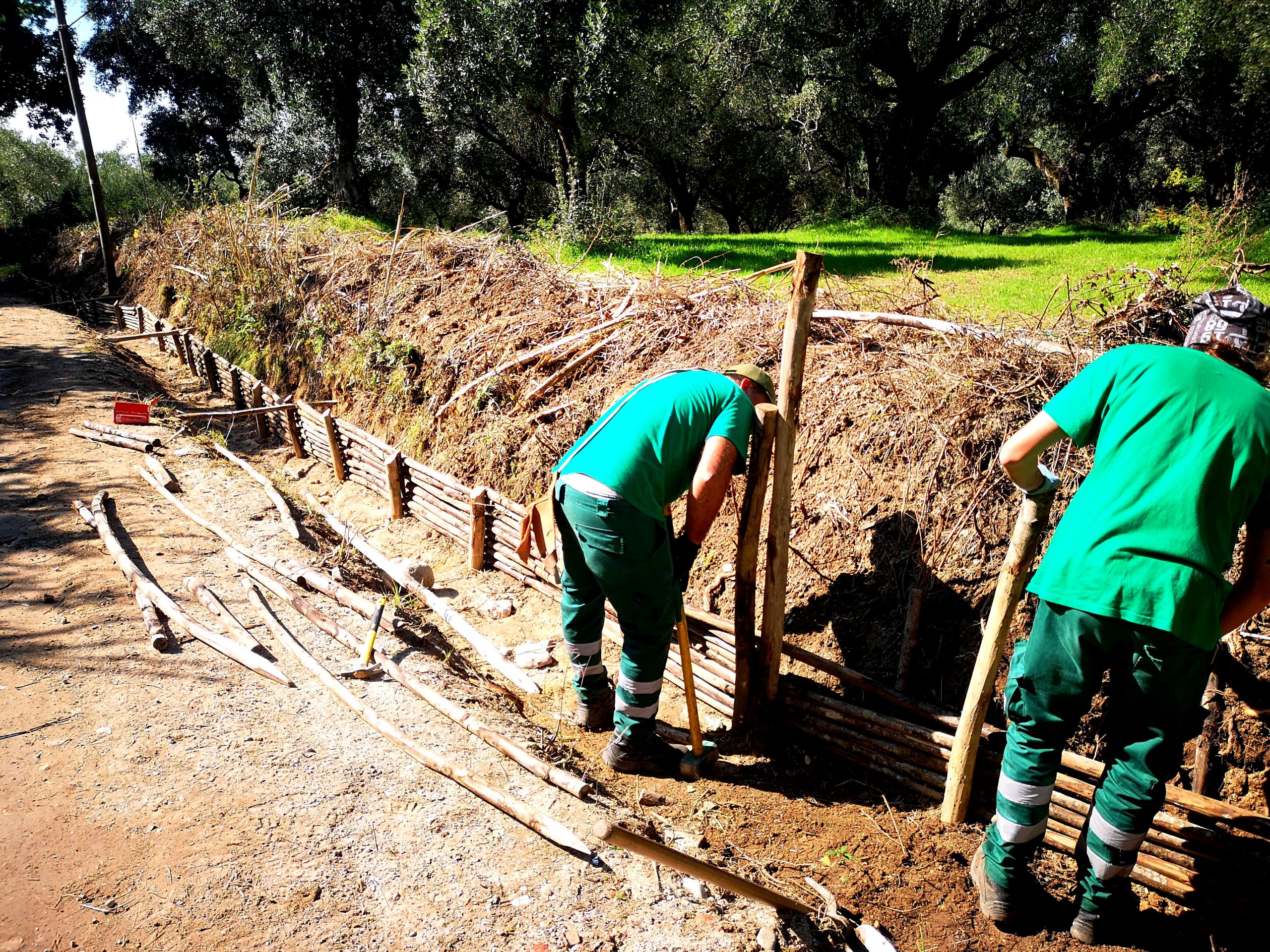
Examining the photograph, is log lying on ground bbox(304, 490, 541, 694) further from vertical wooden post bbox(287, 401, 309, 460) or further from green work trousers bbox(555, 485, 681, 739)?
vertical wooden post bbox(287, 401, 309, 460)

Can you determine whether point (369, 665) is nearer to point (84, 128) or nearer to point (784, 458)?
point (784, 458)

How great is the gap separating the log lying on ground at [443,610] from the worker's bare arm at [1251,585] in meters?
3.26

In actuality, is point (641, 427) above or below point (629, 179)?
→ below

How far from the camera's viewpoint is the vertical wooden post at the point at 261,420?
30.8 ft

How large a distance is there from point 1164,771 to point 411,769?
2.93m

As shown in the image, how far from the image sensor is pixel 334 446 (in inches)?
304

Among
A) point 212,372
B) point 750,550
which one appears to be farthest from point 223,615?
point 212,372

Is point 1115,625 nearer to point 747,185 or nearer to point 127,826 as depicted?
point 127,826

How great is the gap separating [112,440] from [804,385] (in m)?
7.46

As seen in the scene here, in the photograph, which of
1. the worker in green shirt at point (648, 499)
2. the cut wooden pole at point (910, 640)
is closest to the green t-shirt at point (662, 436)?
the worker in green shirt at point (648, 499)

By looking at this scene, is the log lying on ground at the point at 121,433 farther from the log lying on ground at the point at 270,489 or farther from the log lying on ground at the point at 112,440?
the log lying on ground at the point at 270,489

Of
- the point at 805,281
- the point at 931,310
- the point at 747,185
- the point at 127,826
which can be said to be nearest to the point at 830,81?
the point at 747,185

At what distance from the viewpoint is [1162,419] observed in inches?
93.9

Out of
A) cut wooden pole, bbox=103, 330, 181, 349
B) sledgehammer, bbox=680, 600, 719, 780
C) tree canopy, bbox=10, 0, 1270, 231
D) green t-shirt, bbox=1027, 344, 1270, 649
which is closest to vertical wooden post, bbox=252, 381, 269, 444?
cut wooden pole, bbox=103, 330, 181, 349
